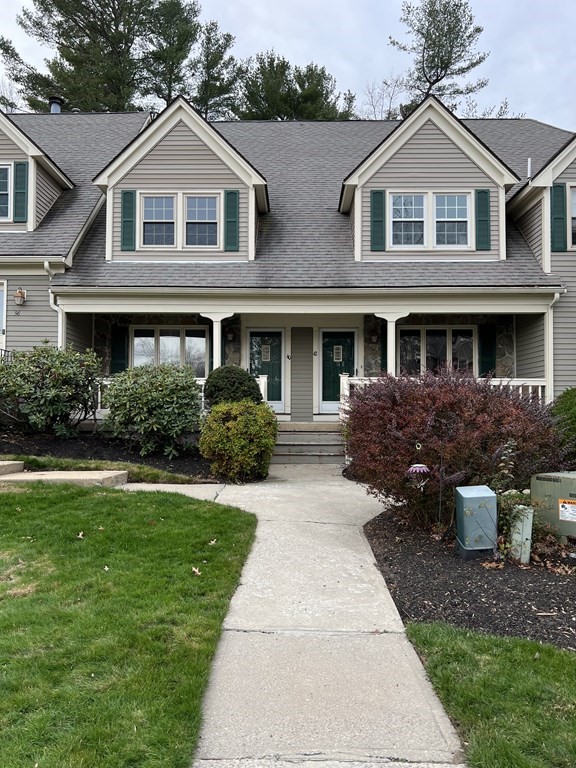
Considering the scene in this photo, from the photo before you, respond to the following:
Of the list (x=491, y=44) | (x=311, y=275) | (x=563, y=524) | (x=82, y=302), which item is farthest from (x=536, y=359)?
(x=491, y=44)

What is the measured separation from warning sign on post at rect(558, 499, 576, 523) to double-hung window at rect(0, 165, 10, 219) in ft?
40.0

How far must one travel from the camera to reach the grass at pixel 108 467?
26.1ft

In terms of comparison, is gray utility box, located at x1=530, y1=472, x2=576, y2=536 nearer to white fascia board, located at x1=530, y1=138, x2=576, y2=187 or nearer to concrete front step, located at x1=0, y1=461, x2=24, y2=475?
concrete front step, located at x1=0, y1=461, x2=24, y2=475

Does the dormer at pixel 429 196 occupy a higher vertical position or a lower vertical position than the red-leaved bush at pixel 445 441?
higher

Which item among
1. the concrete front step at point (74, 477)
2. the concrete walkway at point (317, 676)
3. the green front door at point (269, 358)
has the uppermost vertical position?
the green front door at point (269, 358)

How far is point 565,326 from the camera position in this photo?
11375 mm

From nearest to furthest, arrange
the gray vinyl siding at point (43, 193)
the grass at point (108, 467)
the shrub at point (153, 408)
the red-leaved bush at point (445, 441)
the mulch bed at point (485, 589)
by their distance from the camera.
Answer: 1. the mulch bed at point (485, 589)
2. the red-leaved bush at point (445, 441)
3. the grass at point (108, 467)
4. the shrub at point (153, 408)
5. the gray vinyl siding at point (43, 193)

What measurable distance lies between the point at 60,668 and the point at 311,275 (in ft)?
31.6

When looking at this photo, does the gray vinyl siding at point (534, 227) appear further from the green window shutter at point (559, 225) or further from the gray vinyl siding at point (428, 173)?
the gray vinyl siding at point (428, 173)

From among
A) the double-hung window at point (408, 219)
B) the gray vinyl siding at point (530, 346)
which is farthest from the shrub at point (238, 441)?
the gray vinyl siding at point (530, 346)

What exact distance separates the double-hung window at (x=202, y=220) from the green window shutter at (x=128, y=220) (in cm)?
114

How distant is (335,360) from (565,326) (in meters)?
4.78

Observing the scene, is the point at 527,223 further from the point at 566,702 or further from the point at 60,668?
the point at 60,668

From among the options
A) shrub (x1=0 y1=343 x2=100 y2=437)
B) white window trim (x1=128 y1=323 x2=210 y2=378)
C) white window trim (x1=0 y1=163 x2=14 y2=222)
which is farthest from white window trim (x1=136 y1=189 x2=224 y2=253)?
shrub (x1=0 y1=343 x2=100 y2=437)
